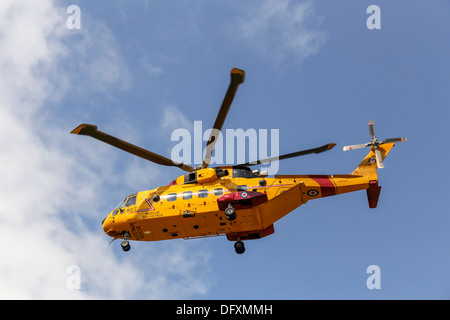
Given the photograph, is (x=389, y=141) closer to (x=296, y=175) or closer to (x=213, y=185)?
(x=296, y=175)

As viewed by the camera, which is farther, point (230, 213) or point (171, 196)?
point (171, 196)

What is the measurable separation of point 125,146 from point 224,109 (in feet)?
21.8

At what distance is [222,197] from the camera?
96.1ft

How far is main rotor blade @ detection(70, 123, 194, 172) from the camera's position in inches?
1096

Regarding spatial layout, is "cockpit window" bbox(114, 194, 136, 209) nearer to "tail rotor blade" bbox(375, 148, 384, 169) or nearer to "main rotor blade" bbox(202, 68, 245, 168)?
"main rotor blade" bbox(202, 68, 245, 168)

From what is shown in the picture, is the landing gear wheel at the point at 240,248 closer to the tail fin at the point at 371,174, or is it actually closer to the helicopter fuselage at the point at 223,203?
the helicopter fuselage at the point at 223,203

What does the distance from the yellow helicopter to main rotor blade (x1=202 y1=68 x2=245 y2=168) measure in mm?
66

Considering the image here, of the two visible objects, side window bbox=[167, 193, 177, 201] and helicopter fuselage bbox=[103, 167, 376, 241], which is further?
side window bbox=[167, 193, 177, 201]

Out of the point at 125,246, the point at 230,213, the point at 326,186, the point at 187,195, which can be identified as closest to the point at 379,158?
the point at 326,186

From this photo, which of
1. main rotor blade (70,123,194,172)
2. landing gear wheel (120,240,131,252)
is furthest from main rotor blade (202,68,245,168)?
landing gear wheel (120,240,131,252)

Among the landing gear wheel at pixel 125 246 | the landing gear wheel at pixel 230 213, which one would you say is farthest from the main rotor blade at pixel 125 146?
the landing gear wheel at pixel 125 246

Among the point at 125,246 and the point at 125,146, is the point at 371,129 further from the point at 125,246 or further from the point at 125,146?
the point at 125,246

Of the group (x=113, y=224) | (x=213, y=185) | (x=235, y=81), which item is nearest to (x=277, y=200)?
(x=213, y=185)

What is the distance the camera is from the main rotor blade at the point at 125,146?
91.3 feet
